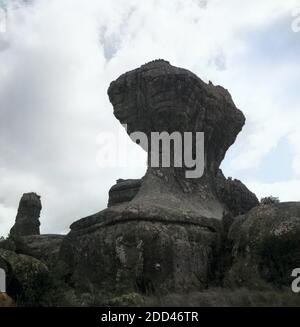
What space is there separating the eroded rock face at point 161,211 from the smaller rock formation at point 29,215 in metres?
4.95

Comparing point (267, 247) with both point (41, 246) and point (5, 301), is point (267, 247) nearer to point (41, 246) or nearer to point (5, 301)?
point (5, 301)

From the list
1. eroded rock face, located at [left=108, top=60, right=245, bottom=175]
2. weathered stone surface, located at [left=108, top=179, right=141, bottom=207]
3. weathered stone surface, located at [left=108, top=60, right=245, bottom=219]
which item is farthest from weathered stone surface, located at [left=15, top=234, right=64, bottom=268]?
eroded rock face, located at [left=108, top=60, right=245, bottom=175]

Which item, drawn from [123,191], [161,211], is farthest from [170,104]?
[161,211]

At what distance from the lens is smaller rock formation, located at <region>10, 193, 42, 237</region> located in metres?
25.0

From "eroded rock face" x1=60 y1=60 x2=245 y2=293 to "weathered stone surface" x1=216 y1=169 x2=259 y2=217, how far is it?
1.35 ft

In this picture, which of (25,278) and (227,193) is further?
(227,193)

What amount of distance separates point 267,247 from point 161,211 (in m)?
2.93

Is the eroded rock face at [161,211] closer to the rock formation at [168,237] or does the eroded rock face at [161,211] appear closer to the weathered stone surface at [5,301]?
the rock formation at [168,237]

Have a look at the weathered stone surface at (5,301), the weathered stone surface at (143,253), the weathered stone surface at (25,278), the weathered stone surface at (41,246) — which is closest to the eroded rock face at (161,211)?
the weathered stone surface at (143,253)

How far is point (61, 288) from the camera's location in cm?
1375

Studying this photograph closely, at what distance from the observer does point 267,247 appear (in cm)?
1480

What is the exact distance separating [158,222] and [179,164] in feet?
11.9
